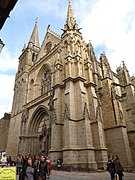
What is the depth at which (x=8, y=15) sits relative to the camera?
10.6 ft

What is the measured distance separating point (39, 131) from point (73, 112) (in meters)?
7.22

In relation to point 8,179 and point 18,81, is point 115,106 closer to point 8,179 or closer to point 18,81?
point 8,179

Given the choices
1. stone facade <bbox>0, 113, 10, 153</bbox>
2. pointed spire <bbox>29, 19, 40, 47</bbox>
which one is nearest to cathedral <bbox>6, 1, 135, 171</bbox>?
stone facade <bbox>0, 113, 10, 153</bbox>

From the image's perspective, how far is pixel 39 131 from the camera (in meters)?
18.2

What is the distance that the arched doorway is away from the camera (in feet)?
55.0

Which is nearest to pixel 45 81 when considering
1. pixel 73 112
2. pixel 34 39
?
pixel 73 112

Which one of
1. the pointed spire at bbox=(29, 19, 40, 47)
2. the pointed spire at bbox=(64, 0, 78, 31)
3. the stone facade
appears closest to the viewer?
the pointed spire at bbox=(64, 0, 78, 31)

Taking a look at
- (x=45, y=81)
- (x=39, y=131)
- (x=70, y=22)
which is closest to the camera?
(x=39, y=131)

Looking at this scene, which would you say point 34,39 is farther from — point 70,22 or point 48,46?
point 70,22

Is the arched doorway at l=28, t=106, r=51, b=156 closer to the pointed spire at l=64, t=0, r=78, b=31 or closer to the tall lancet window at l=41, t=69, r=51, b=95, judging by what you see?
the tall lancet window at l=41, t=69, r=51, b=95

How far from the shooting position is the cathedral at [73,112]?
463 inches

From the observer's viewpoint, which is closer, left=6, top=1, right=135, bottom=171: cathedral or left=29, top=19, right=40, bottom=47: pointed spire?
left=6, top=1, right=135, bottom=171: cathedral

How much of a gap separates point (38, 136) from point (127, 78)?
13.0 m

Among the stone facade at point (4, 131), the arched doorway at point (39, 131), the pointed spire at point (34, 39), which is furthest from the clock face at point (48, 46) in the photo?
the stone facade at point (4, 131)
